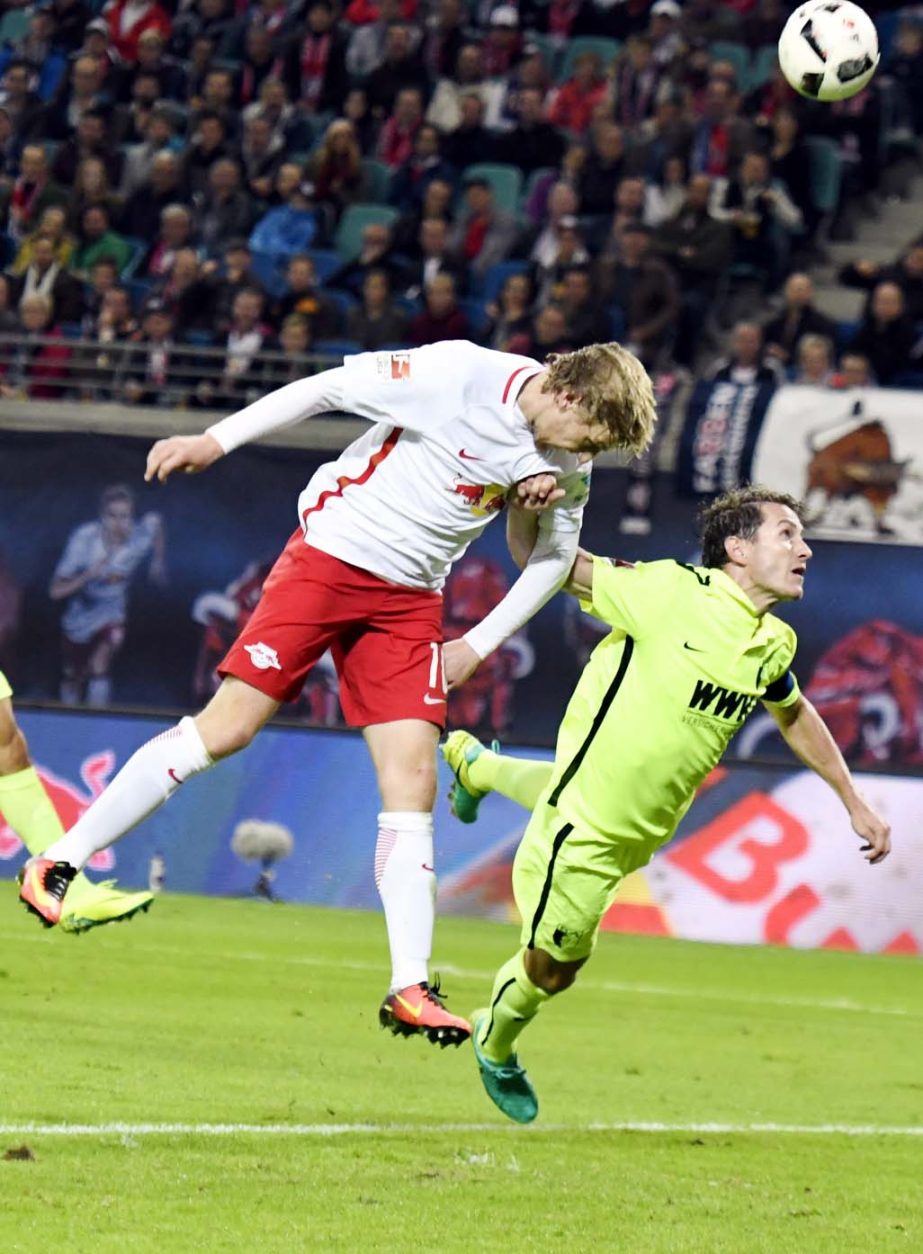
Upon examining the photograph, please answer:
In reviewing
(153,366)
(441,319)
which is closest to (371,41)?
(153,366)

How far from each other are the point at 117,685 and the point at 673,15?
23.9 ft

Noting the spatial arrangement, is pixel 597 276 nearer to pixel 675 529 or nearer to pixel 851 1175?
pixel 675 529

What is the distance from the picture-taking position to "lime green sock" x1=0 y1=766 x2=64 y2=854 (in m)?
8.12

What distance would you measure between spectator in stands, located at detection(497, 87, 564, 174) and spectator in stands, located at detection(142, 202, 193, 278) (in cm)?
259

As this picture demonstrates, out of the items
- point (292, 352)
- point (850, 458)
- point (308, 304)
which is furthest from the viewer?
point (308, 304)

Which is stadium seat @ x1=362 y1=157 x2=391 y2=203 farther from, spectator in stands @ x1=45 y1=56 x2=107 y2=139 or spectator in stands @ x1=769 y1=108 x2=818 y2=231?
spectator in stands @ x1=769 y1=108 x2=818 y2=231

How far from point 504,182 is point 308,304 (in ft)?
7.71

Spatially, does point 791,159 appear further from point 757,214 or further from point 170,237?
point 170,237

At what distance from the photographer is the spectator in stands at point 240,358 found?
15.7 metres

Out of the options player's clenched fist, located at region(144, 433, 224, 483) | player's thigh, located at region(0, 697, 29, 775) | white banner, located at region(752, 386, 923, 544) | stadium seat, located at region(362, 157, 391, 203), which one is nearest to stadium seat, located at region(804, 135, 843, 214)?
stadium seat, located at region(362, 157, 391, 203)

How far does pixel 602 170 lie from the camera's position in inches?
656

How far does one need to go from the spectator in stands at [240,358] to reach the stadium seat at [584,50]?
389 centimetres

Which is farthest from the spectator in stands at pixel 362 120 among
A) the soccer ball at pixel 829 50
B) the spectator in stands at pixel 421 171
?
the soccer ball at pixel 829 50

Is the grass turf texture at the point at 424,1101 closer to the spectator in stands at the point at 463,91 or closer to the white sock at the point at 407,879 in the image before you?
the white sock at the point at 407,879
